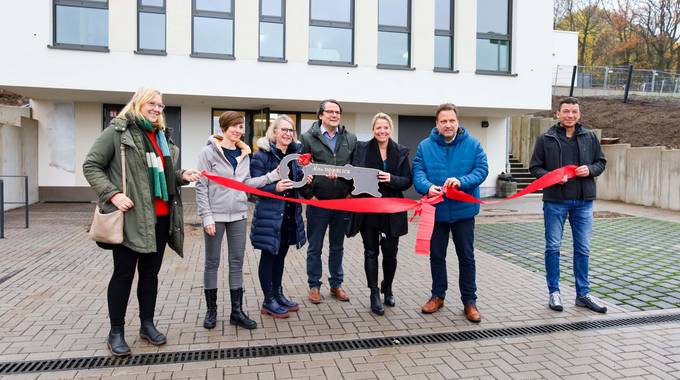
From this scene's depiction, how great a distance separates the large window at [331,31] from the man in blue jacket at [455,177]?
32.0 ft

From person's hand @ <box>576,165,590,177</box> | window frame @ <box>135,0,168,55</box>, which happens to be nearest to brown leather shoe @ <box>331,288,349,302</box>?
person's hand @ <box>576,165,590,177</box>

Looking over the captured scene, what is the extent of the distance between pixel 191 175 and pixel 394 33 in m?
12.0

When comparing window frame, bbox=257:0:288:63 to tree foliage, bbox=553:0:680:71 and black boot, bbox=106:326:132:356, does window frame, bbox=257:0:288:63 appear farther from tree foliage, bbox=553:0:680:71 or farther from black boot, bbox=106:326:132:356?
tree foliage, bbox=553:0:680:71

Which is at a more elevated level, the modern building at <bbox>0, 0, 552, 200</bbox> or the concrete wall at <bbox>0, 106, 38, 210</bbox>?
the modern building at <bbox>0, 0, 552, 200</bbox>

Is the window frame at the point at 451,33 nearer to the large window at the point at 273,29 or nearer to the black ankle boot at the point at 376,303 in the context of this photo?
the large window at the point at 273,29

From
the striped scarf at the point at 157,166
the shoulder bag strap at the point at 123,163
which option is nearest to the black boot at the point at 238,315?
the striped scarf at the point at 157,166

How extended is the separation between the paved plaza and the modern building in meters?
6.22

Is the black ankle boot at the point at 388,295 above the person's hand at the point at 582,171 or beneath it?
beneath

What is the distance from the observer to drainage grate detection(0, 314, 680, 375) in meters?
3.81

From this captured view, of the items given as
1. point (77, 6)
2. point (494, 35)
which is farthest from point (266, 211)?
point (494, 35)

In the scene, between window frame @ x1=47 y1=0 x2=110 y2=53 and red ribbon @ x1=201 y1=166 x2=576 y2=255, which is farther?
window frame @ x1=47 y1=0 x2=110 y2=53

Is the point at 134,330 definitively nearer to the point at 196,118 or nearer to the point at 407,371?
the point at 407,371

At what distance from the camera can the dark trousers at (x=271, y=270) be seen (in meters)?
4.84

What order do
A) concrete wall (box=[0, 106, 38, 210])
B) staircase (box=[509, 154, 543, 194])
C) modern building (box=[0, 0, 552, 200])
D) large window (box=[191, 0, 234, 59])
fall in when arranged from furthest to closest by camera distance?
staircase (box=[509, 154, 543, 194])
large window (box=[191, 0, 234, 59])
concrete wall (box=[0, 106, 38, 210])
modern building (box=[0, 0, 552, 200])
